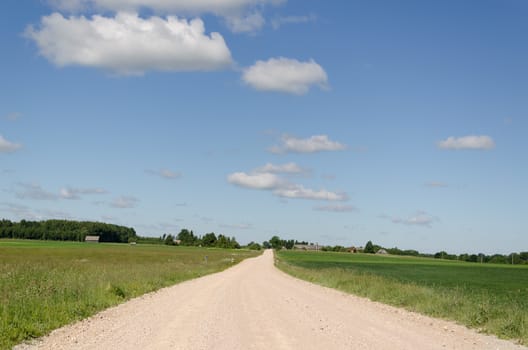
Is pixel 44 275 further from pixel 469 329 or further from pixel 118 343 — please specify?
pixel 469 329

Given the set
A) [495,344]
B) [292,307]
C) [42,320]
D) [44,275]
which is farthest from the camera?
A: [44,275]

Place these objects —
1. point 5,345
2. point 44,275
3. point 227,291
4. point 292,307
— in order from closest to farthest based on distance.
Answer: point 5,345 → point 292,307 → point 44,275 → point 227,291

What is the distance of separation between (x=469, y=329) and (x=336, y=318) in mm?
3908

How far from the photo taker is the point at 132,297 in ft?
76.9

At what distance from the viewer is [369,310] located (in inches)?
785

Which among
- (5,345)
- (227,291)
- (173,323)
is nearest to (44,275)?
(227,291)

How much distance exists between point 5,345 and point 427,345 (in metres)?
9.10

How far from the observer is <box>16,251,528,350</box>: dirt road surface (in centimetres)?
1176

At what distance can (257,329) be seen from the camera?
13859 mm

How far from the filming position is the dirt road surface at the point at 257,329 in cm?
1176

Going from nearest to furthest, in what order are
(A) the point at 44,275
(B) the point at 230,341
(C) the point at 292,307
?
(B) the point at 230,341 → (C) the point at 292,307 → (A) the point at 44,275

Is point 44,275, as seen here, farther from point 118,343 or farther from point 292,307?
point 118,343

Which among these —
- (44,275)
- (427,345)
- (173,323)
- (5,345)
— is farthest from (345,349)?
(44,275)

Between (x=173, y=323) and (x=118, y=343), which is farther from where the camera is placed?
(x=173, y=323)
